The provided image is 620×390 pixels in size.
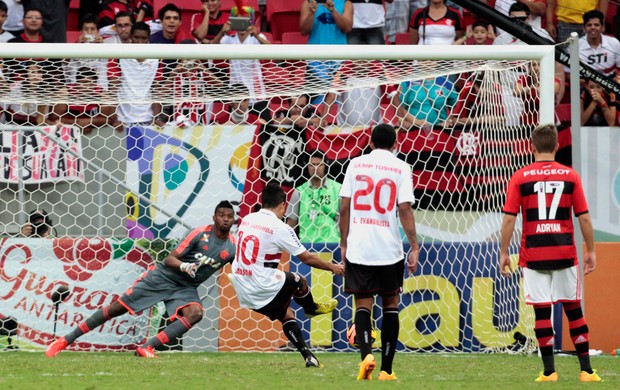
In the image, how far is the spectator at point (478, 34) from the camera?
13.4m

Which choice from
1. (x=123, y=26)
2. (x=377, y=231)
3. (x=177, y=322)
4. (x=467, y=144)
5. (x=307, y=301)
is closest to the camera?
(x=377, y=231)

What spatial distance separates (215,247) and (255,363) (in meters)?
1.76

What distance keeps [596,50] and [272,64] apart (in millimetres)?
4311

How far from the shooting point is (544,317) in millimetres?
7391

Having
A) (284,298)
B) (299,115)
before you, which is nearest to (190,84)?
(299,115)

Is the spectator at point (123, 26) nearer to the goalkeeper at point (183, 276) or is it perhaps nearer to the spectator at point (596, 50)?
the goalkeeper at point (183, 276)

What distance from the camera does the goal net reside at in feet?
36.7

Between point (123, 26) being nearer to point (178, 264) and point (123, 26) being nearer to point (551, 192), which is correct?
point (178, 264)

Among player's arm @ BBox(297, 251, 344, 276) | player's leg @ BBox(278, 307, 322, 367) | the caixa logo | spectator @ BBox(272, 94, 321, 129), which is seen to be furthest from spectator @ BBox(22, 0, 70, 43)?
player's arm @ BBox(297, 251, 344, 276)

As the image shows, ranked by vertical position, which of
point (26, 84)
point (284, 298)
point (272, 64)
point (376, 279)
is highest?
point (272, 64)

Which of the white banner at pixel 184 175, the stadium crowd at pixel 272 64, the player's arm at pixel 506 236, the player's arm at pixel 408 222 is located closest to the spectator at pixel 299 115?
the stadium crowd at pixel 272 64

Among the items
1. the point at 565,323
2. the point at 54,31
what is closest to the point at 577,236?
the point at 565,323

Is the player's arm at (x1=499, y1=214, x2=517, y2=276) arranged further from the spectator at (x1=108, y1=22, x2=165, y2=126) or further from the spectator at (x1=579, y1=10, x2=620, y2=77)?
the spectator at (x1=579, y1=10, x2=620, y2=77)

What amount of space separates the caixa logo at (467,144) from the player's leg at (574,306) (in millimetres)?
4654
